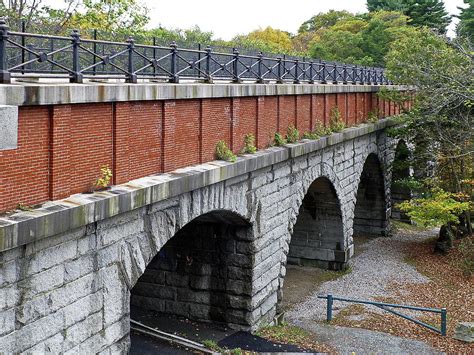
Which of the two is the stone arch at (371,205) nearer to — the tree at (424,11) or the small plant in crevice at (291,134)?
the small plant in crevice at (291,134)

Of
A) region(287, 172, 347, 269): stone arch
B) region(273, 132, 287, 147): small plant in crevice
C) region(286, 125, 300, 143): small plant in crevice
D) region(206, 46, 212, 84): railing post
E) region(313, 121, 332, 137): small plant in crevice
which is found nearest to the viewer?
region(206, 46, 212, 84): railing post

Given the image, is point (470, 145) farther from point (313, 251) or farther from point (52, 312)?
point (52, 312)

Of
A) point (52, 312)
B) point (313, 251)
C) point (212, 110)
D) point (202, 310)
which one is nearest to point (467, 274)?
point (313, 251)

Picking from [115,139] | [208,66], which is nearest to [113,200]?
[115,139]

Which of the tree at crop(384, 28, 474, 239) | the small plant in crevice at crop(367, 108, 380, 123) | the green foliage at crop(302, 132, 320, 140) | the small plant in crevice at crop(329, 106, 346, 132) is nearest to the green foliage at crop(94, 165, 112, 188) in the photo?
the green foliage at crop(302, 132, 320, 140)

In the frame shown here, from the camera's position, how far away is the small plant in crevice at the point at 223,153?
1496cm

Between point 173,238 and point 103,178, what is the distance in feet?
25.7

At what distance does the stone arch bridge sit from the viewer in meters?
8.77

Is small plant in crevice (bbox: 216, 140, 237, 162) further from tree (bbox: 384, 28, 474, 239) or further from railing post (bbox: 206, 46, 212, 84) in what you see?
tree (bbox: 384, 28, 474, 239)

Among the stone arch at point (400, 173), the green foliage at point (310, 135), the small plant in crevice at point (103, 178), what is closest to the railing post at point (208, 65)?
the small plant in crevice at point (103, 178)

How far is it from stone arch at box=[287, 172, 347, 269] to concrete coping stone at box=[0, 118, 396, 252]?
32.0ft

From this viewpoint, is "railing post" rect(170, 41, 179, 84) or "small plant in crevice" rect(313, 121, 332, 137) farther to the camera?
"small plant in crevice" rect(313, 121, 332, 137)

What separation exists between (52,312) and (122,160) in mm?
3091

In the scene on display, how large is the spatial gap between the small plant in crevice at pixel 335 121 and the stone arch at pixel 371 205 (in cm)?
1133
